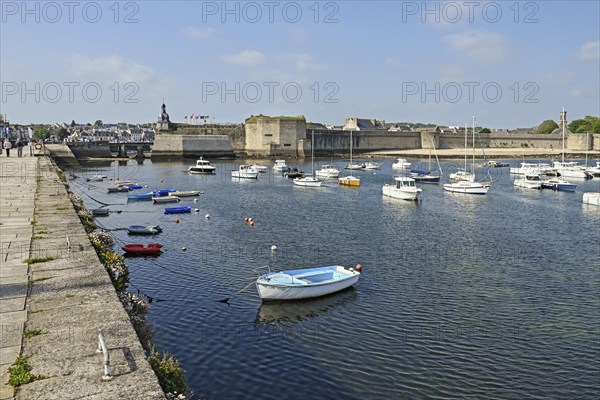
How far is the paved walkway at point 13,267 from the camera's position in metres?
5.91

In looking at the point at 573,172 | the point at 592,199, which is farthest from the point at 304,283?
the point at 573,172

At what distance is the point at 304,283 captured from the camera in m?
12.6


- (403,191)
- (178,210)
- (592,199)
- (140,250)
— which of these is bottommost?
(140,250)

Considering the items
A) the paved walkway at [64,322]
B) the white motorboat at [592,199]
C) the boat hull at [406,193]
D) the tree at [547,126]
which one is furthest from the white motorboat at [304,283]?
the tree at [547,126]

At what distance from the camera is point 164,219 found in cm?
2420

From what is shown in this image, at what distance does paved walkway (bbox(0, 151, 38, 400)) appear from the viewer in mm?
5906

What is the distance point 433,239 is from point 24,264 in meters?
14.4

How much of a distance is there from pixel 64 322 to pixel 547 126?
5183 inches

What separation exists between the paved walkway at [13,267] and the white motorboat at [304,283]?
482 centimetres

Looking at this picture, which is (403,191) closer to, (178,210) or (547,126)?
(178,210)

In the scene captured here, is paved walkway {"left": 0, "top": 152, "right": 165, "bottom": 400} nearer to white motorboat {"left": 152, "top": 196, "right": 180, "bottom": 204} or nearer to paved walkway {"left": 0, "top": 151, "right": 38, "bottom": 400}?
paved walkway {"left": 0, "top": 151, "right": 38, "bottom": 400}

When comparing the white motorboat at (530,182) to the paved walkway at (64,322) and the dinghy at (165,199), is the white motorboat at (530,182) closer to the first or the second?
the dinghy at (165,199)

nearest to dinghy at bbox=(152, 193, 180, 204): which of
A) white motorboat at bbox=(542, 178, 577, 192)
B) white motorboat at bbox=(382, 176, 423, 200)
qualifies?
white motorboat at bbox=(382, 176, 423, 200)

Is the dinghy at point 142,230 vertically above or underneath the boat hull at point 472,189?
underneath
